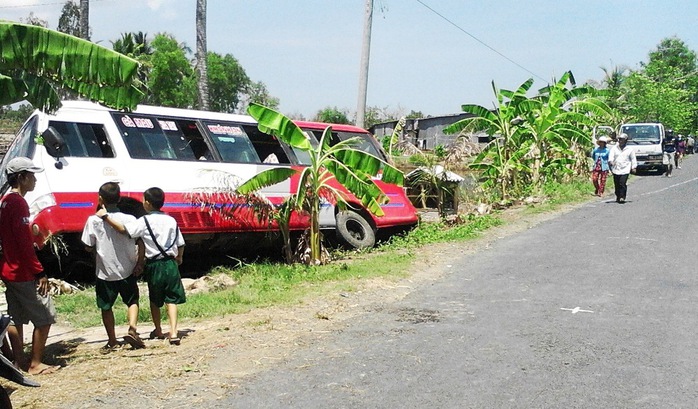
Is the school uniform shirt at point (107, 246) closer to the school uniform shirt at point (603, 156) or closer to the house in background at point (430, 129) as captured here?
the school uniform shirt at point (603, 156)

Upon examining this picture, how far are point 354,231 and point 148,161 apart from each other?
13.3ft

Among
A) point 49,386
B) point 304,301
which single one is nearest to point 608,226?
point 304,301

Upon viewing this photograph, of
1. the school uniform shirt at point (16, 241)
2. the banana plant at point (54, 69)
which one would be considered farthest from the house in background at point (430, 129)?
the school uniform shirt at point (16, 241)

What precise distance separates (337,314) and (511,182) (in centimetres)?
1242

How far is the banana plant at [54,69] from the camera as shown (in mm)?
5818

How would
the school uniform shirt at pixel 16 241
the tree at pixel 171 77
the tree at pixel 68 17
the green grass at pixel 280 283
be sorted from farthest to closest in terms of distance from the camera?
the tree at pixel 171 77
the tree at pixel 68 17
the green grass at pixel 280 283
the school uniform shirt at pixel 16 241

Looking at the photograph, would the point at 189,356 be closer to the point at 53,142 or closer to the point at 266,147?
the point at 53,142

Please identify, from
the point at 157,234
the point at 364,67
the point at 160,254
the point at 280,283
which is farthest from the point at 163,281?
the point at 364,67

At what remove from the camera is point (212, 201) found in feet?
34.3

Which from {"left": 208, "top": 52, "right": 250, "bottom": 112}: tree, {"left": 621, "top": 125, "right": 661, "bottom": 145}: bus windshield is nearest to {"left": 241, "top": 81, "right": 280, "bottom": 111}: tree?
{"left": 208, "top": 52, "right": 250, "bottom": 112}: tree

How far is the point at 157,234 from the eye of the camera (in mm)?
6551

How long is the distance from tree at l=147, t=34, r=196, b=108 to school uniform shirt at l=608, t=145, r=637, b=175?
45.4 m

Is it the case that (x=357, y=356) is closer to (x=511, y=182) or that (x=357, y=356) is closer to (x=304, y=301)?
(x=304, y=301)

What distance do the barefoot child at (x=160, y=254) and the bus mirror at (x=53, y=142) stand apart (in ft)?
10.7
